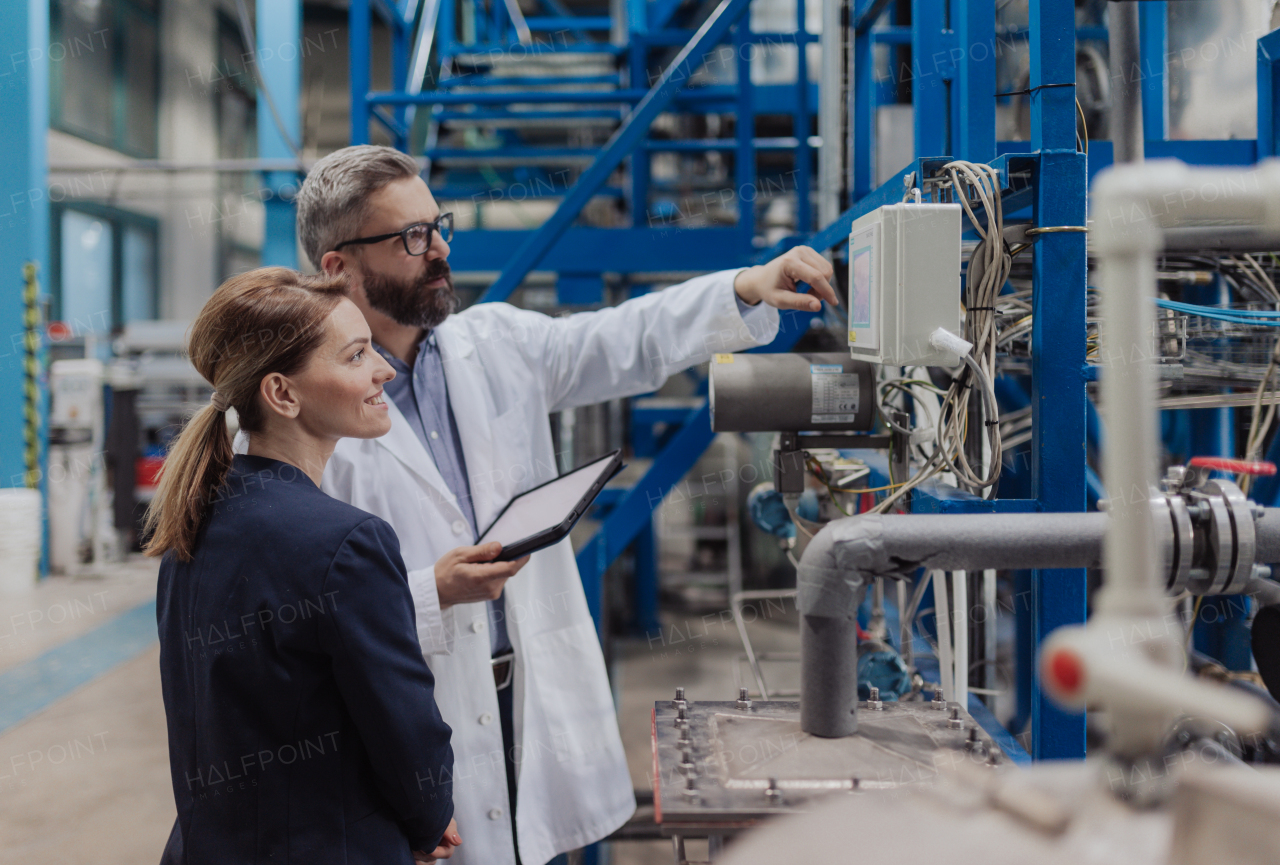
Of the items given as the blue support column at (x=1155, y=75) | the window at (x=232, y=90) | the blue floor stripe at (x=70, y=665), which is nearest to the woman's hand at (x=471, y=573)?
the blue support column at (x=1155, y=75)

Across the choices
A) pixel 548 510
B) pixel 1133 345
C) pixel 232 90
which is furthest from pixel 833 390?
pixel 232 90

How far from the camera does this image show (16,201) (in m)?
5.60

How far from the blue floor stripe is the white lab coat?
3.10 m

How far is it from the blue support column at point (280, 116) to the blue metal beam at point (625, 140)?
2609 millimetres

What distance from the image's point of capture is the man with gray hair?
1613mm

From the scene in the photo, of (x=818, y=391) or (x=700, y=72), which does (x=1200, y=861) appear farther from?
(x=700, y=72)

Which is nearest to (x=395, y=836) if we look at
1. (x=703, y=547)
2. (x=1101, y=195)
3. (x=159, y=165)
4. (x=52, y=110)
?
(x=1101, y=195)

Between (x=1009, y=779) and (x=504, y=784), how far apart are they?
126 cm

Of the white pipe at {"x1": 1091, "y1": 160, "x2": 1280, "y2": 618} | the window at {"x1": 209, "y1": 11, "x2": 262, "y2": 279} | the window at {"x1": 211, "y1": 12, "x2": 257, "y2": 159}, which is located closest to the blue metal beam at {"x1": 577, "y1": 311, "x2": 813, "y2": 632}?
the white pipe at {"x1": 1091, "y1": 160, "x2": 1280, "y2": 618}

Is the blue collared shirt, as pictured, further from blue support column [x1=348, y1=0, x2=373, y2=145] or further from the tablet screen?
blue support column [x1=348, y1=0, x2=373, y2=145]

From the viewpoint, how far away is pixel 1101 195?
0.58 metres

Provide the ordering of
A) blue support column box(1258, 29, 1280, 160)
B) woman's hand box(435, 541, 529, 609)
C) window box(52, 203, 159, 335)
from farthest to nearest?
window box(52, 203, 159, 335) → blue support column box(1258, 29, 1280, 160) → woman's hand box(435, 541, 529, 609)

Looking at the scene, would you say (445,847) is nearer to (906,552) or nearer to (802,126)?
(906,552)

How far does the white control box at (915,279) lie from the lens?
123 centimetres
